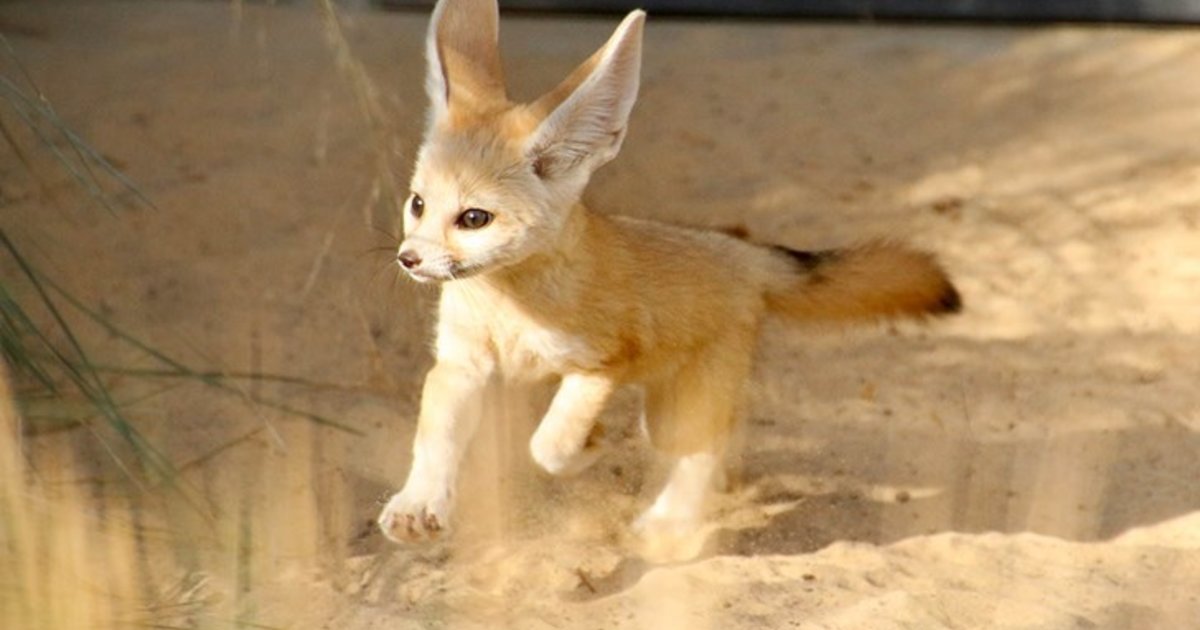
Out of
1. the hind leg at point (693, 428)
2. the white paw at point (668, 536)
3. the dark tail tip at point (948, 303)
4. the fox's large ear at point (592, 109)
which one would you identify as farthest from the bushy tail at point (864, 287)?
the fox's large ear at point (592, 109)

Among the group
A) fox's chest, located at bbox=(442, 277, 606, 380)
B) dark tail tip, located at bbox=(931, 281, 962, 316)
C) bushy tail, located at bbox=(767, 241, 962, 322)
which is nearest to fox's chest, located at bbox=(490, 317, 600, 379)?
fox's chest, located at bbox=(442, 277, 606, 380)

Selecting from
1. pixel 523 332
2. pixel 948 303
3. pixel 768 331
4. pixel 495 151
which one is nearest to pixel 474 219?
pixel 495 151

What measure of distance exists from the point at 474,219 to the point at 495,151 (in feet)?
0.55

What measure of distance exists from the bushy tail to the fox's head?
0.62 meters

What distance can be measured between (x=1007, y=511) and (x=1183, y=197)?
1490 millimetres

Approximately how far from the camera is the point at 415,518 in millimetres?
3400

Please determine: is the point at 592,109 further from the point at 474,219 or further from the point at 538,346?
the point at 538,346

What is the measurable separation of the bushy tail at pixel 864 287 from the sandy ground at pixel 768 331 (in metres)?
0.20

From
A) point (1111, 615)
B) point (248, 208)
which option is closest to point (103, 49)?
point (248, 208)

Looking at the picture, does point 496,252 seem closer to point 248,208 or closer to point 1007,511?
point 1007,511

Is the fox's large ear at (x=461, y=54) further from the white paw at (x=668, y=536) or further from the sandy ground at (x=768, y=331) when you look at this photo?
the white paw at (x=668, y=536)

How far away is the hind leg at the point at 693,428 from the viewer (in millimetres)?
3924

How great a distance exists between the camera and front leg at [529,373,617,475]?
3.73m

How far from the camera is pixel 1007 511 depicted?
4.03 metres
